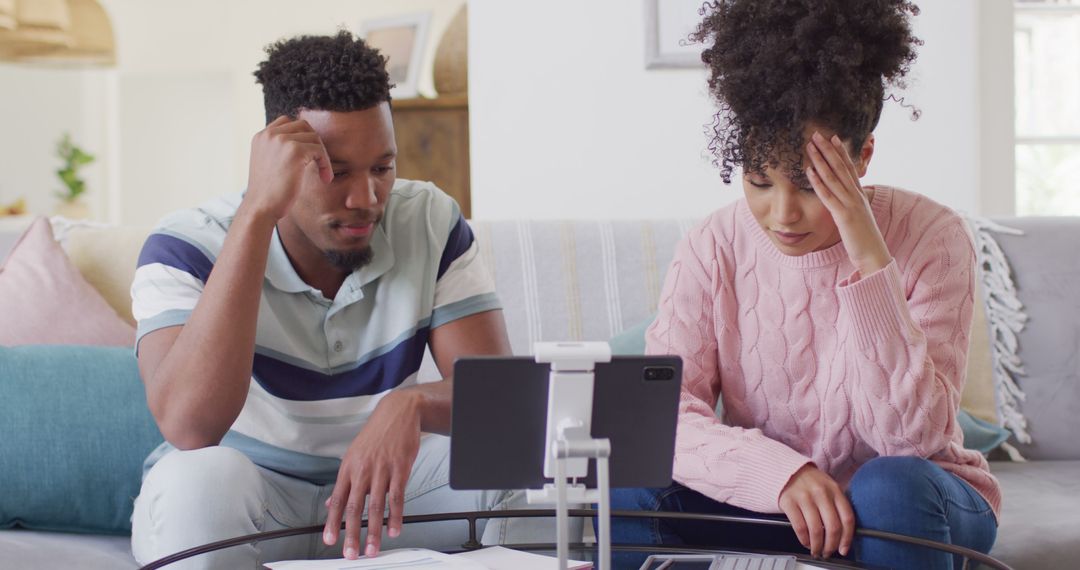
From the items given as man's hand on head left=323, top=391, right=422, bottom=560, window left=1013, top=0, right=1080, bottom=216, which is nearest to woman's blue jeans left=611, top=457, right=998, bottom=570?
man's hand on head left=323, top=391, right=422, bottom=560

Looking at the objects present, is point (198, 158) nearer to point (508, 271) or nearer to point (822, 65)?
point (508, 271)

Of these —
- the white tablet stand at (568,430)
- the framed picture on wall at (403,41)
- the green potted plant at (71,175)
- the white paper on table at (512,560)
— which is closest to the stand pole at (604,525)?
the white tablet stand at (568,430)

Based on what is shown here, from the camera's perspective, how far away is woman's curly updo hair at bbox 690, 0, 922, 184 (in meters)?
1.19

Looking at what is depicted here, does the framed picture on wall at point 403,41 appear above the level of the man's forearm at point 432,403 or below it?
above

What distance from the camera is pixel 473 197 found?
8.30 feet

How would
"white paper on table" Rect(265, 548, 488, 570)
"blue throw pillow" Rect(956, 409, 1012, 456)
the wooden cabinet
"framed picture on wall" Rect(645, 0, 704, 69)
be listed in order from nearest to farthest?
1. "white paper on table" Rect(265, 548, 488, 570)
2. "blue throw pillow" Rect(956, 409, 1012, 456)
3. "framed picture on wall" Rect(645, 0, 704, 69)
4. the wooden cabinet

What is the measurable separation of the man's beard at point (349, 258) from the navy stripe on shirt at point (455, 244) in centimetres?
11

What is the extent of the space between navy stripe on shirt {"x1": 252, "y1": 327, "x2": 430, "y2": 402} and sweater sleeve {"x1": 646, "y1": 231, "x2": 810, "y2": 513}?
0.34 metres

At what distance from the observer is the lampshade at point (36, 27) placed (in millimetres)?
2814

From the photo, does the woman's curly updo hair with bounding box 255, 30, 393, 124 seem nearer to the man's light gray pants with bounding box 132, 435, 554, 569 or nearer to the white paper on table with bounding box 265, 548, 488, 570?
the man's light gray pants with bounding box 132, 435, 554, 569

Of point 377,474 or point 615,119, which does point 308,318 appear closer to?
point 377,474

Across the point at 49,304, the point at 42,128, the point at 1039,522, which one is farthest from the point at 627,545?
the point at 42,128

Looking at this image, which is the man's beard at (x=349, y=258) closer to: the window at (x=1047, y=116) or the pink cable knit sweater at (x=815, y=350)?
the pink cable knit sweater at (x=815, y=350)

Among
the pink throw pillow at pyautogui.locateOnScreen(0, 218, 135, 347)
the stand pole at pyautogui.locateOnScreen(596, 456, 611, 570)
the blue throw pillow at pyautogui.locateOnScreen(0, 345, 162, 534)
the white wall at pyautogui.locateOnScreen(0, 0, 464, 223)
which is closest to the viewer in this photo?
the stand pole at pyautogui.locateOnScreen(596, 456, 611, 570)
